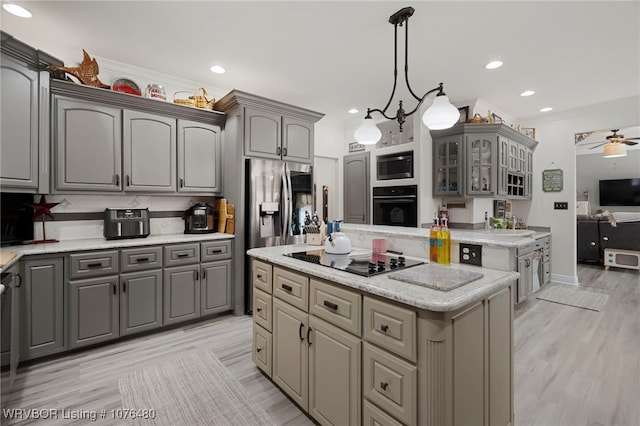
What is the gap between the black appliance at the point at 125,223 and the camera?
2823mm

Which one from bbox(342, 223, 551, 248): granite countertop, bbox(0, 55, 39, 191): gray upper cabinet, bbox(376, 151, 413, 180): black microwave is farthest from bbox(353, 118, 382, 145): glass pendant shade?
bbox(0, 55, 39, 191): gray upper cabinet

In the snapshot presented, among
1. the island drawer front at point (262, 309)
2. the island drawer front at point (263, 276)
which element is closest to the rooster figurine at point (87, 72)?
the island drawer front at point (263, 276)

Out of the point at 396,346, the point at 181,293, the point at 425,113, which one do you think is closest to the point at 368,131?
the point at 425,113

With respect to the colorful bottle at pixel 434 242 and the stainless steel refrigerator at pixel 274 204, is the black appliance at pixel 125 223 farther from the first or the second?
the colorful bottle at pixel 434 242

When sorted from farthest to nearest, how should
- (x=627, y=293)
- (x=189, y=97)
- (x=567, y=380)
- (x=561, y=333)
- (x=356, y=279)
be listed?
(x=627, y=293) < (x=189, y=97) < (x=561, y=333) < (x=567, y=380) < (x=356, y=279)

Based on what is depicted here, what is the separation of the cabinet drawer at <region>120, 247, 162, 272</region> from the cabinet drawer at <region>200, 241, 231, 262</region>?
42 cm

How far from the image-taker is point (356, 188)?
503cm

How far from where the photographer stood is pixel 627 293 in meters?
4.24

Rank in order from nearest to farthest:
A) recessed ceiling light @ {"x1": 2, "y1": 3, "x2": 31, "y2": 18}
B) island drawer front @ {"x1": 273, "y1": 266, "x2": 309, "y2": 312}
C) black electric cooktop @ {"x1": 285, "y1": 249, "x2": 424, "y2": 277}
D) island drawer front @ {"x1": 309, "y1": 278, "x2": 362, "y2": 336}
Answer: island drawer front @ {"x1": 309, "y1": 278, "x2": 362, "y2": 336} → black electric cooktop @ {"x1": 285, "y1": 249, "x2": 424, "y2": 277} → island drawer front @ {"x1": 273, "y1": 266, "x2": 309, "y2": 312} → recessed ceiling light @ {"x1": 2, "y1": 3, "x2": 31, "y2": 18}

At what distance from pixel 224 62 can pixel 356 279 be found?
2.75m

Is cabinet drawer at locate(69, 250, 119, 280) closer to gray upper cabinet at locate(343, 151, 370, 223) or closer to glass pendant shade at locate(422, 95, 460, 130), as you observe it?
glass pendant shade at locate(422, 95, 460, 130)

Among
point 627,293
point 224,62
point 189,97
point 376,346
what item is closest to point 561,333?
point 627,293

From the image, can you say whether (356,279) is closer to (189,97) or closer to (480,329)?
(480,329)

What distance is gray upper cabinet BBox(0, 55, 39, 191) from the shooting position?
2182 mm
